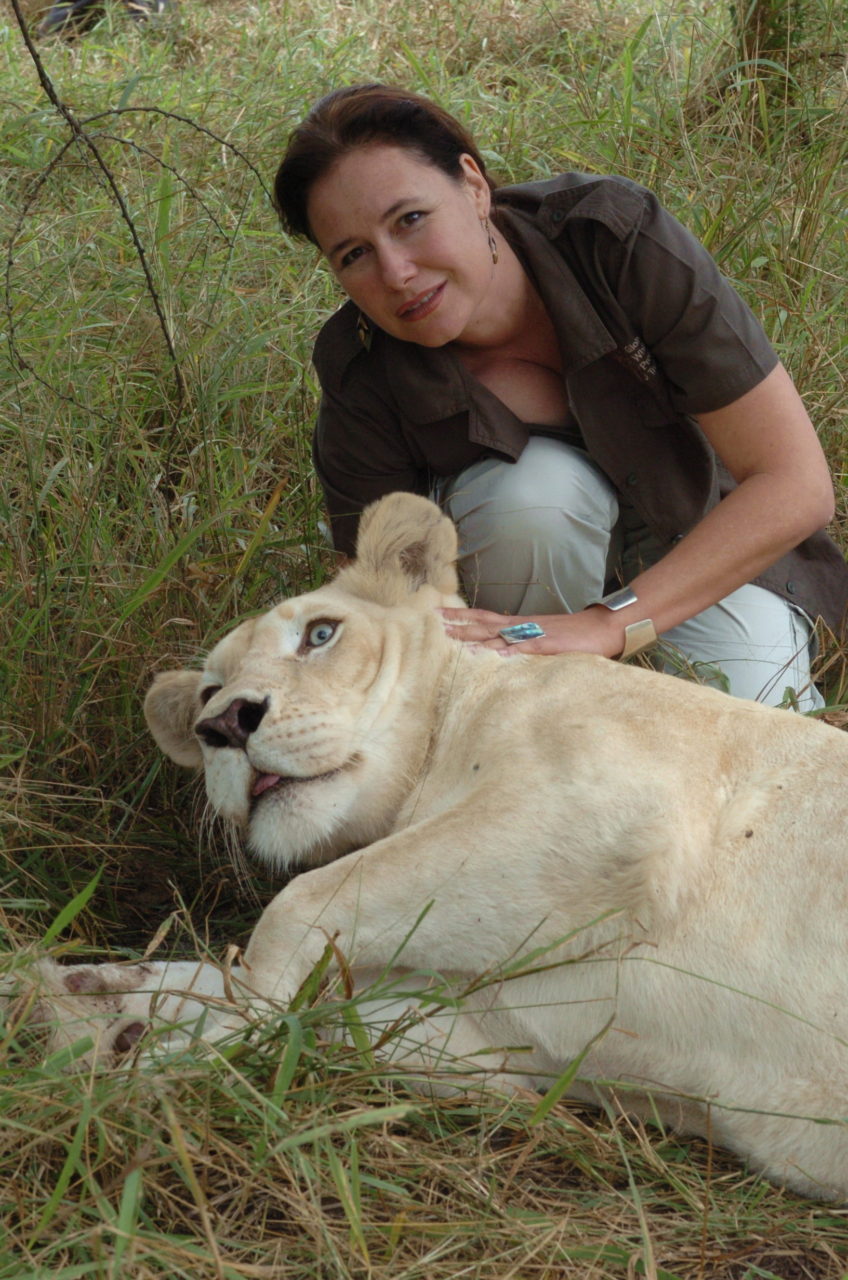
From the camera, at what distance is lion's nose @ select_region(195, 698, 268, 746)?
2721 mm

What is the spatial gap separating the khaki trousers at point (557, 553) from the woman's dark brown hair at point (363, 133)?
85cm

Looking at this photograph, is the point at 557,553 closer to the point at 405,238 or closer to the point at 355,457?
the point at 355,457

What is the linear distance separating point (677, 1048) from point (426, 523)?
4.50 feet

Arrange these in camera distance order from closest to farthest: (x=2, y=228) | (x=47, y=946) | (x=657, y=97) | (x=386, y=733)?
(x=47, y=946) < (x=386, y=733) < (x=2, y=228) < (x=657, y=97)

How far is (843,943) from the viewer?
239 centimetres

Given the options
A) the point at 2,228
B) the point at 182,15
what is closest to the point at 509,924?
the point at 2,228

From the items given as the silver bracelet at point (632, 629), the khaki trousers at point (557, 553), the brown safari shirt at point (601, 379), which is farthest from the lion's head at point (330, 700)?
the brown safari shirt at point (601, 379)

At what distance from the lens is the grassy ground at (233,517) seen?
2.06 meters

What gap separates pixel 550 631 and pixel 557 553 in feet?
2.13

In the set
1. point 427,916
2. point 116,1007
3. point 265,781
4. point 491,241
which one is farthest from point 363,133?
point 116,1007

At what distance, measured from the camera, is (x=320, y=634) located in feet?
9.88

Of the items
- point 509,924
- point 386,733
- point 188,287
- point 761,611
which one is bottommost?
point 761,611

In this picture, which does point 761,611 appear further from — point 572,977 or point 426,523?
point 572,977

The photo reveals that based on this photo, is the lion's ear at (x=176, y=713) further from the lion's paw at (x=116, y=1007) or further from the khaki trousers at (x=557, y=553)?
the khaki trousers at (x=557, y=553)
